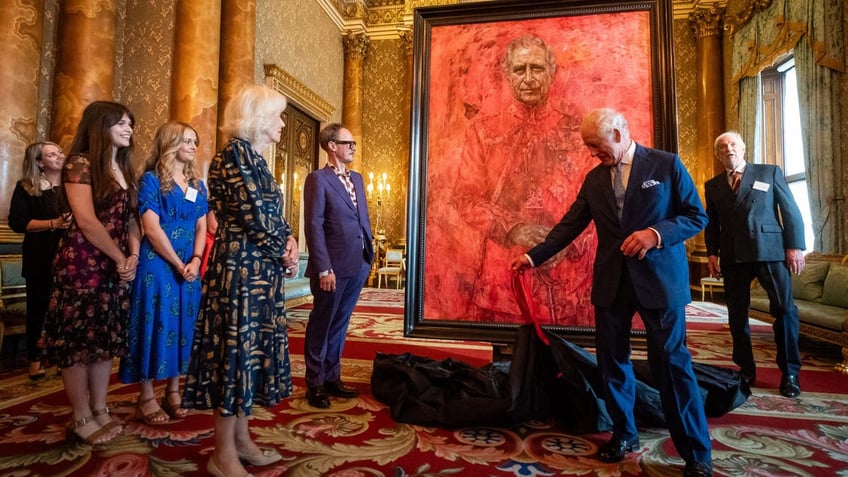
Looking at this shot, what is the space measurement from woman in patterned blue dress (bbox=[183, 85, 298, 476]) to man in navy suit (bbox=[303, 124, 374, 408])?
928mm

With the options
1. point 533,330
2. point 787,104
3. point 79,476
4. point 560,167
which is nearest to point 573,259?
point 560,167

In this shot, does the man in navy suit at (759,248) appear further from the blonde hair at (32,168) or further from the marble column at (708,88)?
the marble column at (708,88)

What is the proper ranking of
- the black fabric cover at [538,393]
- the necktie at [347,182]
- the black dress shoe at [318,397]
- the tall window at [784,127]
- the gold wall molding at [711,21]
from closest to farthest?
the black fabric cover at [538,393] < the black dress shoe at [318,397] < the necktie at [347,182] < the tall window at [784,127] < the gold wall molding at [711,21]

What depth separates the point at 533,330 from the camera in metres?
2.27

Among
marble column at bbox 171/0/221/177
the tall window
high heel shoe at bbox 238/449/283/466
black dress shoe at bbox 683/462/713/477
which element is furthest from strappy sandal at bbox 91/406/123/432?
the tall window

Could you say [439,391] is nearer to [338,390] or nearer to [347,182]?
[338,390]

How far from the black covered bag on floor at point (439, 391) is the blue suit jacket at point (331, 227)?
2.22ft

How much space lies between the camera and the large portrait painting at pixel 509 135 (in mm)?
2910

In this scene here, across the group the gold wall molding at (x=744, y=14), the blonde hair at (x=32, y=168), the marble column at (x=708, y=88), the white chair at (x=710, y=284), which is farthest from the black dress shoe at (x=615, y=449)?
the gold wall molding at (x=744, y=14)

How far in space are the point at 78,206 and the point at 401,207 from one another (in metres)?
8.77

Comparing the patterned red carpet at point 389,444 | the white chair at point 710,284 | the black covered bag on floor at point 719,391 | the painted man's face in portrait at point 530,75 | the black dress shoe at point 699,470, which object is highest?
the painted man's face in portrait at point 530,75

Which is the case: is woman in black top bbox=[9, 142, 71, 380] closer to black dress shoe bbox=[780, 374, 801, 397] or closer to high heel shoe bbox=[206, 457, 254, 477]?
high heel shoe bbox=[206, 457, 254, 477]

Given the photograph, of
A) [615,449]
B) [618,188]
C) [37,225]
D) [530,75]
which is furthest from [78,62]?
[615,449]

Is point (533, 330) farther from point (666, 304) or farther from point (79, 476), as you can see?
point (79, 476)
